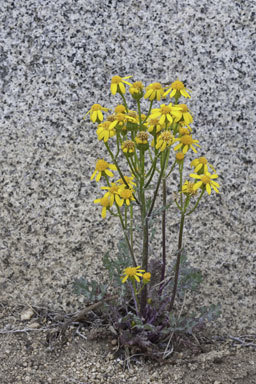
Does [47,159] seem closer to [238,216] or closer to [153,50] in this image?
[153,50]

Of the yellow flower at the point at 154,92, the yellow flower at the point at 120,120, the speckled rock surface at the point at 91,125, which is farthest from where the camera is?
the speckled rock surface at the point at 91,125

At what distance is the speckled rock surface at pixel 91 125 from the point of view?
2.13 m

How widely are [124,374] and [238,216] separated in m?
0.86

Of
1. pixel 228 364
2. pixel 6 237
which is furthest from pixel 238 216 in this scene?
pixel 6 237

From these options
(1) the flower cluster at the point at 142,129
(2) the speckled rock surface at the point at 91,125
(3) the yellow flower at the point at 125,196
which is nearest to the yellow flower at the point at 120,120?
(1) the flower cluster at the point at 142,129

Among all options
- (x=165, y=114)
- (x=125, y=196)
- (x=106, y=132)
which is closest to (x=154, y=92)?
(x=165, y=114)

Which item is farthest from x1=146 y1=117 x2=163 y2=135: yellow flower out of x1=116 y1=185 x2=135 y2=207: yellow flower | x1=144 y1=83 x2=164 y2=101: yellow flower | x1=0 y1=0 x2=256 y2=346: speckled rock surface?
x1=0 y1=0 x2=256 y2=346: speckled rock surface

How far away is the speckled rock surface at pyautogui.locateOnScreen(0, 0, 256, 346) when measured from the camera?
213 cm

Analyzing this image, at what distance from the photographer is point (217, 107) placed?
2.15 metres

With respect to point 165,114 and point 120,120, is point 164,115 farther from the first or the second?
point 120,120

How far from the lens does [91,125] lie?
2178mm

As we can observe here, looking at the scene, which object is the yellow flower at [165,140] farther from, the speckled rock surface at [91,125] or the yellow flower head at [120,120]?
the speckled rock surface at [91,125]

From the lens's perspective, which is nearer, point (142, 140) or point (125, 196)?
point (142, 140)

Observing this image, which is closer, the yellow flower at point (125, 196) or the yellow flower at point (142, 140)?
the yellow flower at point (142, 140)
